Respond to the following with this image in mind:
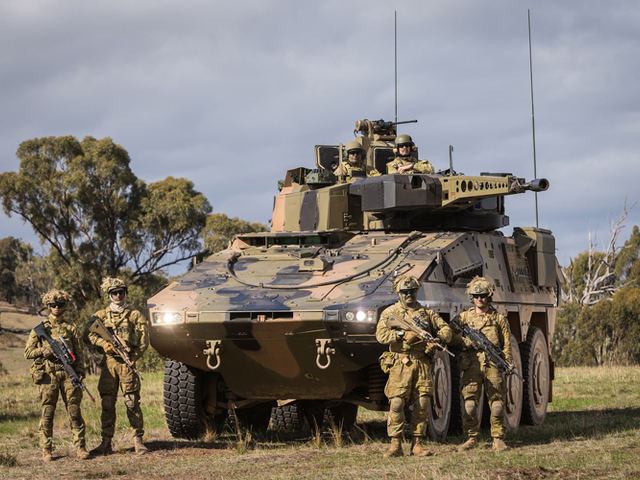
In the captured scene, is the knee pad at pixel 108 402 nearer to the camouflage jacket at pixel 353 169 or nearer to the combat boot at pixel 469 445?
the combat boot at pixel 469 445

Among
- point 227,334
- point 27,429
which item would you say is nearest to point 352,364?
point 227,334

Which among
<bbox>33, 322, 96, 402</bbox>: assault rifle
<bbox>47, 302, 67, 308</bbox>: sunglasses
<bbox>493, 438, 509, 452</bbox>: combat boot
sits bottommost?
<bbox>493, 438, 509, 452</bbox>: combat boot

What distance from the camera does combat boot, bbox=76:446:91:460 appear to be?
9344 millimetres

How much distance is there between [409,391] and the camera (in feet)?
29.0

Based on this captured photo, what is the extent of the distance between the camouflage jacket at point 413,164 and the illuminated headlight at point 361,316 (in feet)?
13.9

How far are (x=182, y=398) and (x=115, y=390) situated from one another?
104cm

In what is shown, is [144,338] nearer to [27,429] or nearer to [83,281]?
[27,429]

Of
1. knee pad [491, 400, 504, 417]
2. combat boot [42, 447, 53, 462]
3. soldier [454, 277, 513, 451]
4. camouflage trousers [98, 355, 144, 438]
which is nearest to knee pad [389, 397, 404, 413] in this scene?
soldier [454, 277, 513, 451]

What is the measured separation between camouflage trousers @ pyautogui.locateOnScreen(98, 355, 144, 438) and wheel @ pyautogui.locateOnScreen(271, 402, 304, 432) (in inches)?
127

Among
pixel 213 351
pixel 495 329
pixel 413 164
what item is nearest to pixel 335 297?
pixel 213 351

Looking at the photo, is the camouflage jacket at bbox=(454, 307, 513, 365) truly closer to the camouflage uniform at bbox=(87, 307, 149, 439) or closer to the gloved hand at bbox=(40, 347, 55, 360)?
the camouflage uniform at bbox=(87, 307, 149, 439)

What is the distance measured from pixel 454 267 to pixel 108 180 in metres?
27.8

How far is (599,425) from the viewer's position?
11492 millimetres

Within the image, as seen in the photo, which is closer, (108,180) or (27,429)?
(27,429)
